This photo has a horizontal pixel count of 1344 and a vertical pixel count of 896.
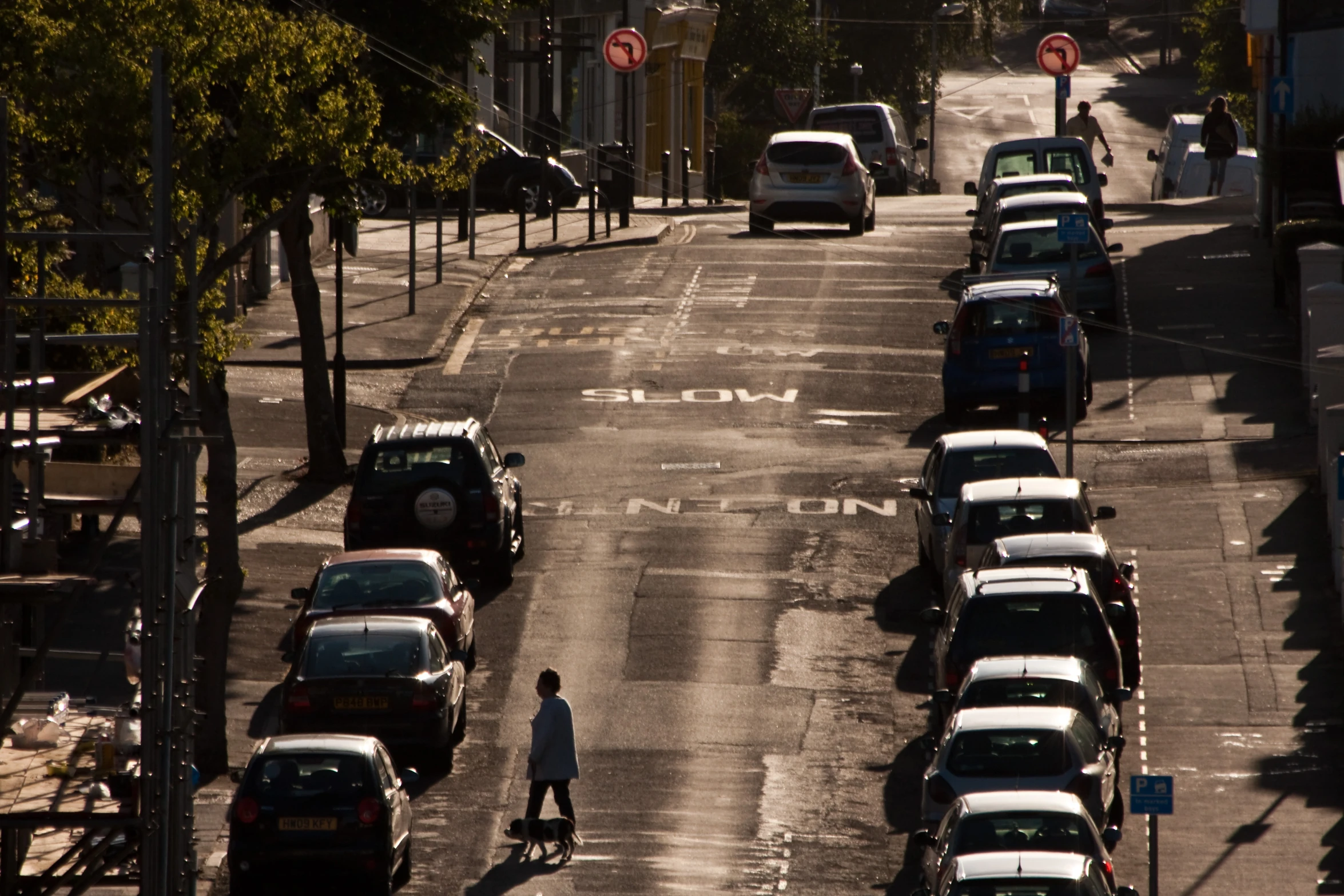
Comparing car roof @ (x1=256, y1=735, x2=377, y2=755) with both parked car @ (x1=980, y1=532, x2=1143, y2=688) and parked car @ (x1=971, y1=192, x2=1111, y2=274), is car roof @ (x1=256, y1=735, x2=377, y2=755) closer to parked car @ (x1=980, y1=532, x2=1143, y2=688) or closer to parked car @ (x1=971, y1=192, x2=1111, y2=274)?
parked car @ (x1=980, y1=532, x2=1143, y2=688)

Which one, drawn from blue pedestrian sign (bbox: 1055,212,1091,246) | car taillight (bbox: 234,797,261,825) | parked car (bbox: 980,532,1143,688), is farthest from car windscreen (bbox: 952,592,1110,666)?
blue pedestrian sign (bbox: 1055,212,1091,246)

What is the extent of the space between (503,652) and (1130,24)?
100430 mm

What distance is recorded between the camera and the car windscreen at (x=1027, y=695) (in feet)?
61.9

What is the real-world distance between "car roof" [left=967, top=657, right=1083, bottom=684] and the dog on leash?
356cm

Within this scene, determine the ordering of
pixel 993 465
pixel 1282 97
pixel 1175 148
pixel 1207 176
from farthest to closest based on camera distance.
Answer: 1. pixel 1175 148
2. pixel 1207 176
3. pixel 1282 97
4. pixel 993 465

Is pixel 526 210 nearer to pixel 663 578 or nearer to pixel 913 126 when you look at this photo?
pixel 663 578

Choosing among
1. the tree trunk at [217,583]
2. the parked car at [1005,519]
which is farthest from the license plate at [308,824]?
the parked car at [1005,519]

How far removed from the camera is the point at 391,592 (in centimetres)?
2288

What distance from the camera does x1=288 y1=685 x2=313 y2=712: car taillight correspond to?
2045 cm

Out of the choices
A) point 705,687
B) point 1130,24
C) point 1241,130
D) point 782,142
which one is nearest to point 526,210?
point 782,142

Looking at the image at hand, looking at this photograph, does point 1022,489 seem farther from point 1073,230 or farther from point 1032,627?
point 1073,230

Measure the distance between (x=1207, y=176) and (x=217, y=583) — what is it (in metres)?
42.5

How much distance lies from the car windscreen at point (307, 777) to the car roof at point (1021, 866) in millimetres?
5094

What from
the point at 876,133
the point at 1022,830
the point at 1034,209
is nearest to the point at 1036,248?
the point at 1034,209
